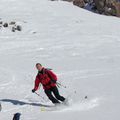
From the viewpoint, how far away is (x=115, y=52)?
23781mm

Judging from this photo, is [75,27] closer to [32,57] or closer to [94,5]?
[32,57]

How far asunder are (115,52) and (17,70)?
5.89 metres

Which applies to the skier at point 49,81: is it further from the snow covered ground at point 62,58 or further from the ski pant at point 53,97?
the snow covered ground at point 62,58

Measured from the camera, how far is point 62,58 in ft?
75.6

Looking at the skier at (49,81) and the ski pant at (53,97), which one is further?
the ski pant at (53,97)

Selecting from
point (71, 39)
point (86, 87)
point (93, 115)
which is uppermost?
point (93, 115)

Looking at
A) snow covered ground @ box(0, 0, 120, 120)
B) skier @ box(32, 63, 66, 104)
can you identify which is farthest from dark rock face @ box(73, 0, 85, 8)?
skier @ box(32, 63, 66, 104)

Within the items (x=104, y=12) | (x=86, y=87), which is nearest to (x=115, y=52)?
(x=86, y=87)

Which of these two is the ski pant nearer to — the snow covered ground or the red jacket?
the red jacket

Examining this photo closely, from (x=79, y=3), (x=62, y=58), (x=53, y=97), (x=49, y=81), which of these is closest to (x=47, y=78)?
(x=49, y=81)

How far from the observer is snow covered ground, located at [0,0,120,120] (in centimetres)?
1369

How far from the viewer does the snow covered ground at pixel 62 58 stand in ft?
44.9

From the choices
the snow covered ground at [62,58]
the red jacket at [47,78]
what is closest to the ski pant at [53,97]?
the red jacket at [47,78]

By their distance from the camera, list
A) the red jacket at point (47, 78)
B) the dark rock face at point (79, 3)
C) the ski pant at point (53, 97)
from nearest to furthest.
Result: the red jacket at point (47, 78) < the ski pant at point (53, 97) < the dark rock face at point (79, 3)
